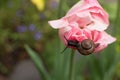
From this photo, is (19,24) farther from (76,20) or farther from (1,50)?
(76,20)

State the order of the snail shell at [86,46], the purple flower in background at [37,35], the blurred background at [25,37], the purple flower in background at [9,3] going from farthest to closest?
1. the purple flower in background at [9,3]
2. the purple flower in background at [37,35]
3. the blurred background at [25,37]
4. the snail shell at [86,46]

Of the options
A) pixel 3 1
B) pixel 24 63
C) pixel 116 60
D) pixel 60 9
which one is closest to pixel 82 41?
pixel 60 9

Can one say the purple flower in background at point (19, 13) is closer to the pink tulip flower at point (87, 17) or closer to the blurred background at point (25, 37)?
the blurred background at point (25, 37)

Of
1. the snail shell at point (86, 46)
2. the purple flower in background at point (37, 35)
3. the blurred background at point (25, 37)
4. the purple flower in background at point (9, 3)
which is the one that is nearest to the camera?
the snail shell at point (86, 46)

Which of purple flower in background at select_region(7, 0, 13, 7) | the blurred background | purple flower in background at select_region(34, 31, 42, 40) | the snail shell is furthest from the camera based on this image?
purple flower in background at select_region(7, 0, 13, 7)

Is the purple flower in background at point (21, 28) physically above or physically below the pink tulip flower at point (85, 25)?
below

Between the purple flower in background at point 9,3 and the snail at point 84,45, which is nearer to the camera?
the snail at point 84,45

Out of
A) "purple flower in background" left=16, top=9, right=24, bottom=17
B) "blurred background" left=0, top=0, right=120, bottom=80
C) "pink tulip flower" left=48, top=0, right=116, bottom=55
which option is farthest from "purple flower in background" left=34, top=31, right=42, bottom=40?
"pink tulip flower" left=48, top=0, right=116, bottom=55

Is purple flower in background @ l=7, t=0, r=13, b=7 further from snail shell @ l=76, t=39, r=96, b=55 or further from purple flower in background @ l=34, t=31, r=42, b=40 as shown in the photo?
snail shell @ l=76, t=39, r=96, b=55

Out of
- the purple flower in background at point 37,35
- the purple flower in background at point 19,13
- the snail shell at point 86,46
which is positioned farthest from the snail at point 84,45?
the purple flower in background at point 19,13
